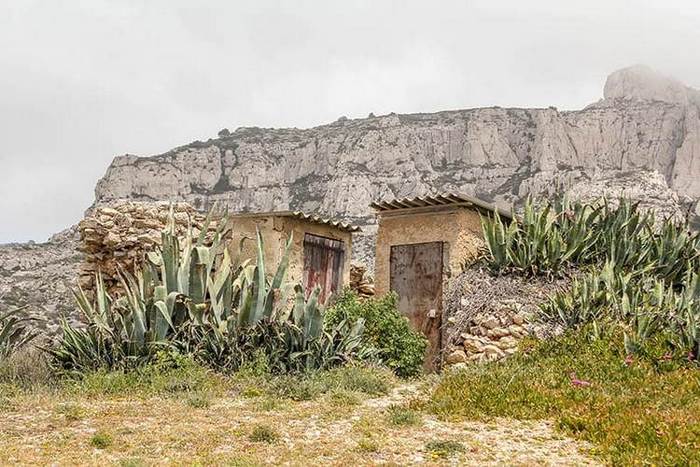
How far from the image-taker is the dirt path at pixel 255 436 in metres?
4.77

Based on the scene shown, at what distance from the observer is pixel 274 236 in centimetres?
1150

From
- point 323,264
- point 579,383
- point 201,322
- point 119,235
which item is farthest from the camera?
point 323,264

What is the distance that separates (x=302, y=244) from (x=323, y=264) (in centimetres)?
77

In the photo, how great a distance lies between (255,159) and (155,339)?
66.4 meters

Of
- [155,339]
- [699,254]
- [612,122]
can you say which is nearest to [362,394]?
[155,339]

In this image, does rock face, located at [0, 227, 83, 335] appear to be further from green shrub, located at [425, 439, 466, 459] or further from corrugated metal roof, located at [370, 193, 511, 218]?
green shrub, located at [425, 439, 466, 459]

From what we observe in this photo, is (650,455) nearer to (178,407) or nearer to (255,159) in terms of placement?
(178,407)

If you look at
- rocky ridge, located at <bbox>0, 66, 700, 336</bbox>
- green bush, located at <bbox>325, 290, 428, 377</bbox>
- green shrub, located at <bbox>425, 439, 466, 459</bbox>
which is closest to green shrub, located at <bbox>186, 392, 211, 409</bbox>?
green shrub, located at <bbox>425, 439, 466, 459</bbox>

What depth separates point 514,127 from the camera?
78.4 meters

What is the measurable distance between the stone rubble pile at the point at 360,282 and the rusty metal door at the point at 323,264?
135 centimetres

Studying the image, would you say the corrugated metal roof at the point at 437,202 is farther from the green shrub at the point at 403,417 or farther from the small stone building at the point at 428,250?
the green shrub at the point at 403,417

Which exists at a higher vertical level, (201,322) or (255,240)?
(255,240)

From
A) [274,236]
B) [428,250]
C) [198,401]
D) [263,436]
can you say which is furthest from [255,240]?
[263,436]

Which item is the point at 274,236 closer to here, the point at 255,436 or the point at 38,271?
the point at 255,436
